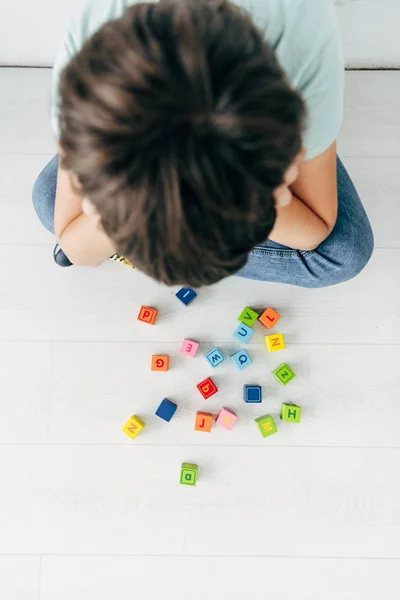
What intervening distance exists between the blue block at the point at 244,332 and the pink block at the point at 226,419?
0.49 feet

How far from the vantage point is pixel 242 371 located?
1.15 m

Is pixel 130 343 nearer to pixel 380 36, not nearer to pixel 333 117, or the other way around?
pixel 333 117

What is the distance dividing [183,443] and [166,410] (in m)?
0.08

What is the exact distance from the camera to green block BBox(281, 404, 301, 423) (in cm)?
113

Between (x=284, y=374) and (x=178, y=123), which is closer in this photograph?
(x=178, y=123)

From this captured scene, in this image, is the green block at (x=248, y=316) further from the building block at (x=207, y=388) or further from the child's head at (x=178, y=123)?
the child's head at (x=178, y=123)

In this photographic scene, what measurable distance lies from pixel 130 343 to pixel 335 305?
44 cm

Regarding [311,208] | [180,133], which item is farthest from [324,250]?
[180,133]

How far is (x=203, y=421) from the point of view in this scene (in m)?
1.12

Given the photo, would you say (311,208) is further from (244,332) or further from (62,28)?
(62,28)

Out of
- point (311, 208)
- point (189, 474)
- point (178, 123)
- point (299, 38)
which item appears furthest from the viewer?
point (189, 474)

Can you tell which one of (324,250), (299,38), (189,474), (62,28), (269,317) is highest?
(299,38)

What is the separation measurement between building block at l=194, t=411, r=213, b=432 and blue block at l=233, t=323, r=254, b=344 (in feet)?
0.56

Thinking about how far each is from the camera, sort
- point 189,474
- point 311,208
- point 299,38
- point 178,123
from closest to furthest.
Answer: point 178,123 < point 299,38 < point 311,208 < point 189,474
